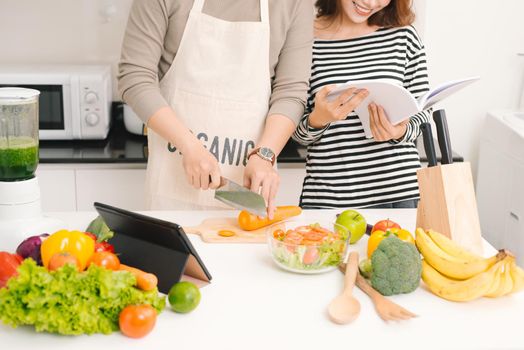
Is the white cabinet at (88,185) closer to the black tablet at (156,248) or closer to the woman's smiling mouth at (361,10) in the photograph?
the woman's smiling mouth at (361,10)

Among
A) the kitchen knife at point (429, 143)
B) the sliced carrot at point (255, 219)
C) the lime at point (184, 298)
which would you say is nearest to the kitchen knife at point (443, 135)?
the kitchen knife at point (429, 143)

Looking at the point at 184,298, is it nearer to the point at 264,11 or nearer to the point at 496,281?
the point at 496,281

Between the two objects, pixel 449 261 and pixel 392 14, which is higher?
pixel 392 14

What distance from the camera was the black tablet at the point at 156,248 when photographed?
4.07 ft

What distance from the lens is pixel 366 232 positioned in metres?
1.60

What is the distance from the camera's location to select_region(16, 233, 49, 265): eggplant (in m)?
1.24

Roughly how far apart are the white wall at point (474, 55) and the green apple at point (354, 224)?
1.45m

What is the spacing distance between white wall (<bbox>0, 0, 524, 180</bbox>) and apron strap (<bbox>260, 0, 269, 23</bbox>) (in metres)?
1.19

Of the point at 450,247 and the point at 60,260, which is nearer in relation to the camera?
the point at 60,260

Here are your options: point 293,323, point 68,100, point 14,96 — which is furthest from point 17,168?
point 68,100

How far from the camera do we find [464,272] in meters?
1.27

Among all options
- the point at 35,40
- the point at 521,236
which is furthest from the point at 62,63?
the point at 521,236

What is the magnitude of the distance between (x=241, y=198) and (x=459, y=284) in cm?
55

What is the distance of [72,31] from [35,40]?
0.16 m
